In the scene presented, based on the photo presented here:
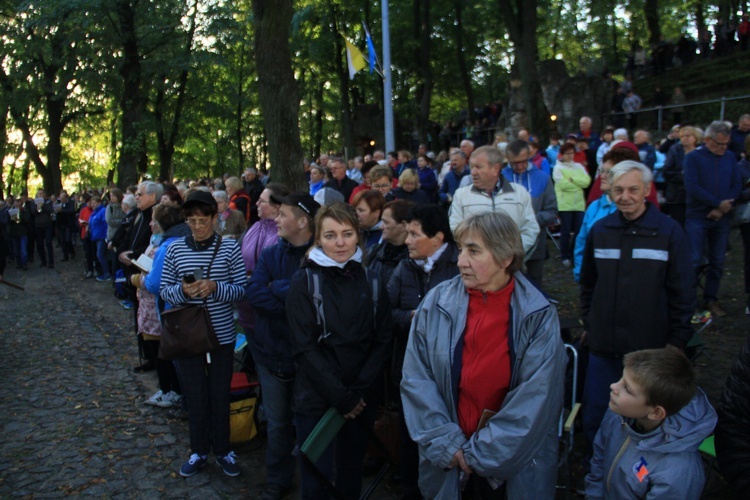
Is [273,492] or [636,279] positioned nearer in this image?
→ [636,279]

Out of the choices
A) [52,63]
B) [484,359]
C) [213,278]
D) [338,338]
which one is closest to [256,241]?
[213,278]

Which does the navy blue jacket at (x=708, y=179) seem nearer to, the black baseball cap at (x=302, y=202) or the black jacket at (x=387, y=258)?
the black jacket at (x=387, y=258)

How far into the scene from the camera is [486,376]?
305 cm

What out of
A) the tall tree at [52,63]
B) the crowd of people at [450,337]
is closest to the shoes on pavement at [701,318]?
the crowd of people at [450,337]

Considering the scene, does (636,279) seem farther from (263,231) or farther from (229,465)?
(229,465)

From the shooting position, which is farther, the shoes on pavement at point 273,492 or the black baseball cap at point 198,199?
the black baseball cap at point 198,199

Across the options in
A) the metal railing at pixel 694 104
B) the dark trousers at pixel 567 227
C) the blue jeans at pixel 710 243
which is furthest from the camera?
the metal railing at pixel 694 104

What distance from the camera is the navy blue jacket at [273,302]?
14.0 ft

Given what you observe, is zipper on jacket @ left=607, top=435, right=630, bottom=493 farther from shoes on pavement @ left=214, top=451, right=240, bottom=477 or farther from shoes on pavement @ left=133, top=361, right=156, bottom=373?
shoes on pavement @ left=133, top=361, right=156, bottom=373

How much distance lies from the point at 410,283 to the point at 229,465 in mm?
2103

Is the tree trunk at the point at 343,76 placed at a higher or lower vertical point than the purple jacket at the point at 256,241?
higher

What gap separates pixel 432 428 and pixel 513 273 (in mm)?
884

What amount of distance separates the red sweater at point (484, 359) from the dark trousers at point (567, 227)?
25.8ft

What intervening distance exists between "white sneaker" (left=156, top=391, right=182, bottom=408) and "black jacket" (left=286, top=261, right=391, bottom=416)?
2974mm
